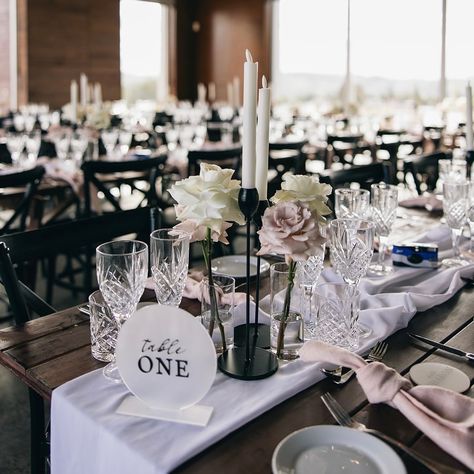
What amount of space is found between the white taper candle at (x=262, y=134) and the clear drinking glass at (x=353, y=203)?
2.62 ft

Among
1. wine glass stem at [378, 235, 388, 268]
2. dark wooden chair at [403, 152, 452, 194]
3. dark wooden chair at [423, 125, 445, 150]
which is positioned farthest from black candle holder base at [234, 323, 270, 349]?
dark wooden chair at [423, 125, 445, 150]

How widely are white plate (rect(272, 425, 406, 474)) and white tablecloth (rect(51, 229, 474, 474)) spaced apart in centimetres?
11

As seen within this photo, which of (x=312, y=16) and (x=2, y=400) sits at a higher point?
(x=312, y=16)

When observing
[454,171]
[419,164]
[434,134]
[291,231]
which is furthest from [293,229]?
[434,134]

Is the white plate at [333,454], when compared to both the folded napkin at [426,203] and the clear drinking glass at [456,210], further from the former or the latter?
the folded napkin at [426,203]

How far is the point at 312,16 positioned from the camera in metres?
10.9

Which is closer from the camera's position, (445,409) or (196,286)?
(445,409)

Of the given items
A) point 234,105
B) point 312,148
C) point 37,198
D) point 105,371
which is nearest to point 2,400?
point 37,198

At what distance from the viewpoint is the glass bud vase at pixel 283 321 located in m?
1.14

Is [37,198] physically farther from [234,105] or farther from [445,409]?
[234,105]

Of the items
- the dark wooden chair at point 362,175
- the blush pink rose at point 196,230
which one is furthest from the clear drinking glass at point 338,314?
the dark wooden chair at point 362,175

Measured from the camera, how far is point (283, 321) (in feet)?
3.69

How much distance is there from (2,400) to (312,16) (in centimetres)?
983

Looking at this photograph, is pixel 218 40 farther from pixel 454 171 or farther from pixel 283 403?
pixel 283 403
